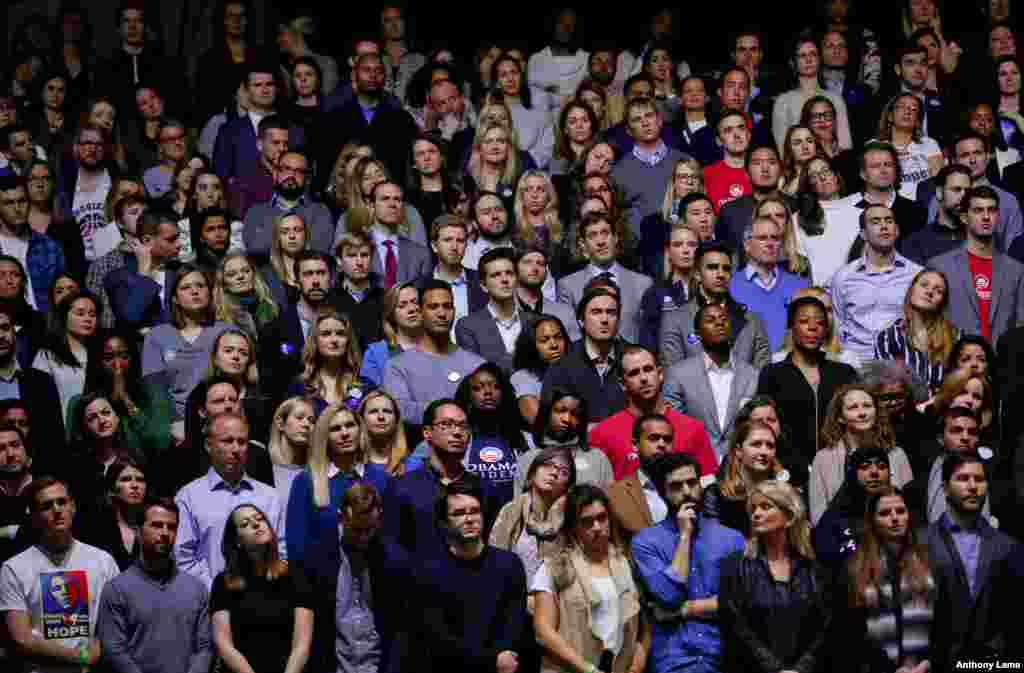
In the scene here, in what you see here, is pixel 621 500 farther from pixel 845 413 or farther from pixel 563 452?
pixel 845 413

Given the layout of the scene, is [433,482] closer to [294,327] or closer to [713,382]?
[713,382]

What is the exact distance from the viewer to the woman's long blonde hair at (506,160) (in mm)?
15430

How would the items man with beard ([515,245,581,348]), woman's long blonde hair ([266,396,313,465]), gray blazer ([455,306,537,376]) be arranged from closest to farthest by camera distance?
woman's long blonde hair ([266,396,313,465]) → gray blazer ([455,306,537,376]) → man with beard ([515,245,581,348])

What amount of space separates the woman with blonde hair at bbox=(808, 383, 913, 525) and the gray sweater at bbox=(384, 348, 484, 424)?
192cm

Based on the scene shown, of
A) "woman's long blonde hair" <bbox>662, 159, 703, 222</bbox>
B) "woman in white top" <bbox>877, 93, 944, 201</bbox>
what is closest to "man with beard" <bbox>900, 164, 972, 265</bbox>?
"woman in white top" <bbox>877, 93, 944, 201</bbox>

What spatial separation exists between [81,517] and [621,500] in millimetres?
2623

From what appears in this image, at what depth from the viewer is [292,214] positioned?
14406 millimetres

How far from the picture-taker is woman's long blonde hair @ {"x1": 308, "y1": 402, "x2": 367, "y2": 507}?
1178 cm

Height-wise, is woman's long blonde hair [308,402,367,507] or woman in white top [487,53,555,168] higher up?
woman in white top [487,53,555,168]

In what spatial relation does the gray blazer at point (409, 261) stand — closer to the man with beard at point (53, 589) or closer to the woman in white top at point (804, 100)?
the woman in white top at point (804, 100)

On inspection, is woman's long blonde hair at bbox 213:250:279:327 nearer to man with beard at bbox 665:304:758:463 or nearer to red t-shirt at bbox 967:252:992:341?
man with beard at bbox 665:304:758:463

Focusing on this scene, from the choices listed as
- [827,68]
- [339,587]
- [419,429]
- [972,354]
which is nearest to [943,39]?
[827,68]

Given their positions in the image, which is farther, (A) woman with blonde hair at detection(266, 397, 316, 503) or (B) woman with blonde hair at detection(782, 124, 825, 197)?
(B) woman with blonde hair at detection(782, 124, 825, 197)

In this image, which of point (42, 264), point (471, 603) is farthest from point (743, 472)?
point (42, 264)
